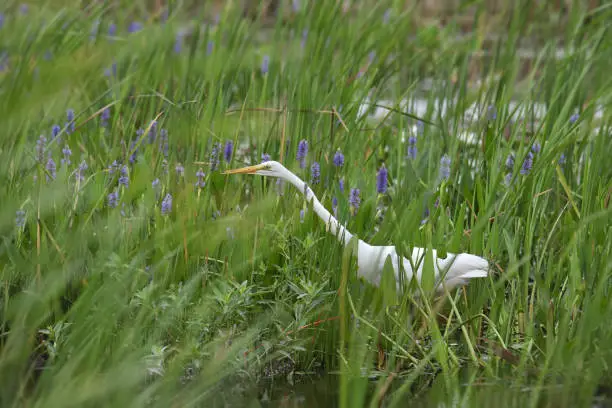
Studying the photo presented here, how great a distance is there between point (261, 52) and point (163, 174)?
2355 millimetres

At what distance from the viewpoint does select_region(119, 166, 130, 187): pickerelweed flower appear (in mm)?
2749

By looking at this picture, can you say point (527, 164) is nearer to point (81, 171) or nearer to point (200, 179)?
point (200, 179)

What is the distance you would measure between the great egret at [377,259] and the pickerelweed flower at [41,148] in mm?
600

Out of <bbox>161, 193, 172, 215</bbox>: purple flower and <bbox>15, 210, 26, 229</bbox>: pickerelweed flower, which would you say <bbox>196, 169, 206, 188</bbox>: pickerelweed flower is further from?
<bbox>15, 210, 26, 229</bbox>: pickerelweed flower

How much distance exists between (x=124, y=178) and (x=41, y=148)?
29 cm

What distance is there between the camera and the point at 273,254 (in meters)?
2.63

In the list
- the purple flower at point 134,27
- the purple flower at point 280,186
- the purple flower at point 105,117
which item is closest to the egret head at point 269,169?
the purple flower at point 280,186

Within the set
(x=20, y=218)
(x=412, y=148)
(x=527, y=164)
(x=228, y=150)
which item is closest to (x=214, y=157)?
(x=228, y=150)

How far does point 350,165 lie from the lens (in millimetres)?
2984

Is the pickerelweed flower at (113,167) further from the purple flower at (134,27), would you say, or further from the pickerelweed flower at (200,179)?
the purple flower at (134,27)

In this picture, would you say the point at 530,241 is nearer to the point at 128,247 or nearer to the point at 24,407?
the point at 128,247

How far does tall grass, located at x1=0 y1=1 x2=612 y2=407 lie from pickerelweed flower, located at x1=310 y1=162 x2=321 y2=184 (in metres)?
0.02

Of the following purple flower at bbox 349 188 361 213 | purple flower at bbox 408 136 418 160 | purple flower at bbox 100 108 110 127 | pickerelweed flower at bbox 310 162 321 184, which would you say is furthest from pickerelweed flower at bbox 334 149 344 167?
purple flower at bbox 100 108 110 127

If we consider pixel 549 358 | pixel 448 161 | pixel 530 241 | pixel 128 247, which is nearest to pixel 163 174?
pixel 128 247
